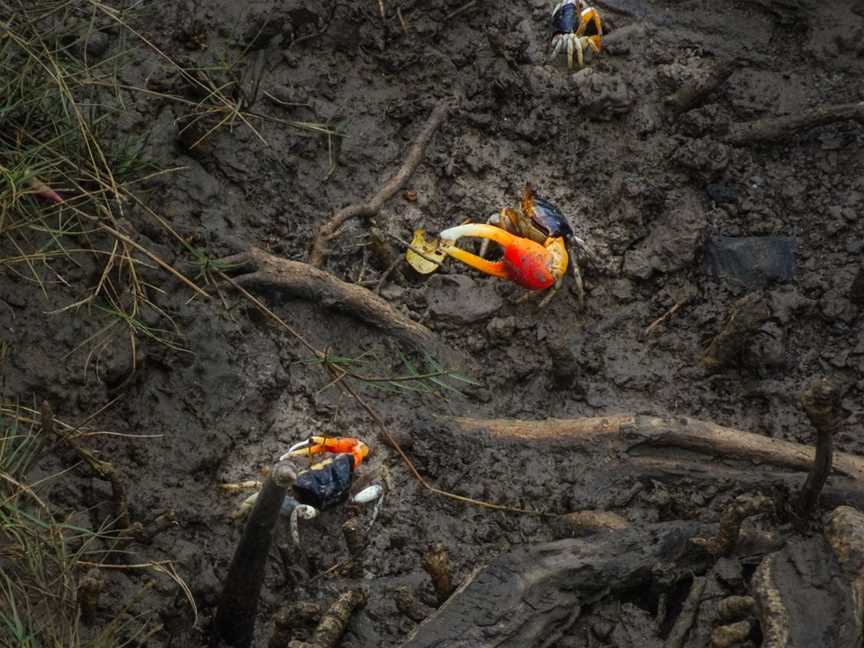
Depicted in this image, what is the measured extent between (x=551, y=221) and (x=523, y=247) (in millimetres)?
207

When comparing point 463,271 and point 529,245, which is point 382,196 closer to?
point 463,271

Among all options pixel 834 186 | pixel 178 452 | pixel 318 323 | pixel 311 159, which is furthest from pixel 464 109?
pixel 178 452

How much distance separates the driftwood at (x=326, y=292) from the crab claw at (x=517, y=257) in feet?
1.38

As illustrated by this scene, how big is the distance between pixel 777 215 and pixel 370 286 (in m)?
1.72

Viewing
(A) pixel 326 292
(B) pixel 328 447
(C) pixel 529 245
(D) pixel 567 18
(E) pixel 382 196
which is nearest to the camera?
(B) pixel 328 447

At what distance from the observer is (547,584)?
374 cm

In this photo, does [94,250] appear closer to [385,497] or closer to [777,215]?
[385,497]

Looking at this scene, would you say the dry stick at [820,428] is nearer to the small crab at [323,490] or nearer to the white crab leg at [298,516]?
the small crab at [323,490]

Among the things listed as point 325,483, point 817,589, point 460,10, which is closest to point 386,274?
point 325,483

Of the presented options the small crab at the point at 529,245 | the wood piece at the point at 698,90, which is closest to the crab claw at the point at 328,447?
the small crab at the point at 529,245

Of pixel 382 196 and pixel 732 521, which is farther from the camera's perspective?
pixel 382 196

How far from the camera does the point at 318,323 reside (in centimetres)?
461

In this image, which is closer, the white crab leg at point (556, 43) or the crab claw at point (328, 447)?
the crab claw at point (328, 447)

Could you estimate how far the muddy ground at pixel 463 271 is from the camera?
402 cm
